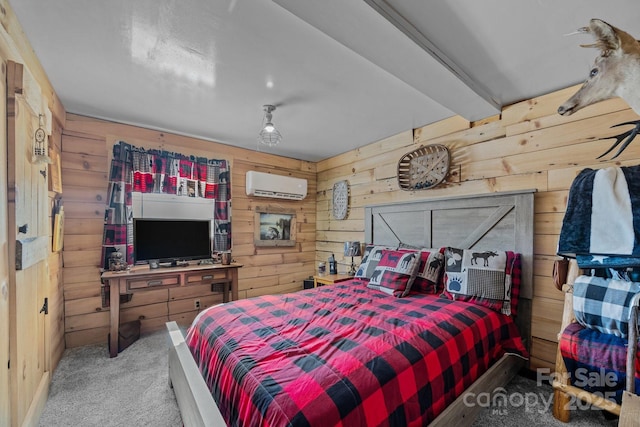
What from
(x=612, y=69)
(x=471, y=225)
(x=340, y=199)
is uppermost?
(x=612, y=69)

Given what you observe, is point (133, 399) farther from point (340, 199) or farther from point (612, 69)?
point (612, 69)

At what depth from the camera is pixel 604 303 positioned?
1586 millimetres

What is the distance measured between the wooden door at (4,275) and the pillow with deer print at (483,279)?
2698 mm

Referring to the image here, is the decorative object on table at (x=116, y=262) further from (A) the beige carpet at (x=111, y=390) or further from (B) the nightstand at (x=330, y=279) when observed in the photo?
(B) the nightstand at (x=330, y=279)

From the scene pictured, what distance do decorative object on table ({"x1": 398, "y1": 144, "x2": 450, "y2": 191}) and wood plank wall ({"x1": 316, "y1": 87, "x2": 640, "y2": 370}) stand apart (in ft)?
0.29

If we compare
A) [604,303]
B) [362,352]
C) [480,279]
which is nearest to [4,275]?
[362,352]

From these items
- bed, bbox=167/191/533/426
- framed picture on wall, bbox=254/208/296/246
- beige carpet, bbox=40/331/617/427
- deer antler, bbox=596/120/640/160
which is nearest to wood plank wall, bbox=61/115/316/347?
framed picture on wall, bbox=254/208/296/246

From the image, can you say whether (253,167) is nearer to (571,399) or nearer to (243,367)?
(243,367)

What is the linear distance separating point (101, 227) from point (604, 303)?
13.6 feet

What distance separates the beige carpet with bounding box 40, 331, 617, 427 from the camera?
1.68 metres

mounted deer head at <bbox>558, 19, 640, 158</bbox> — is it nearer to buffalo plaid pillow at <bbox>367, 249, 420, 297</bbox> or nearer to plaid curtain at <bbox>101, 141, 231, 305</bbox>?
buffalo plaid pillow at <bbox>367, 249, 420, 297</bbox>

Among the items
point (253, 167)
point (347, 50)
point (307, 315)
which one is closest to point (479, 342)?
point (307, 315)

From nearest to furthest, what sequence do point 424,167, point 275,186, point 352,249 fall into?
point 424,167, point 352,249, point 275,186

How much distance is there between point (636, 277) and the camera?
1.55 metres
